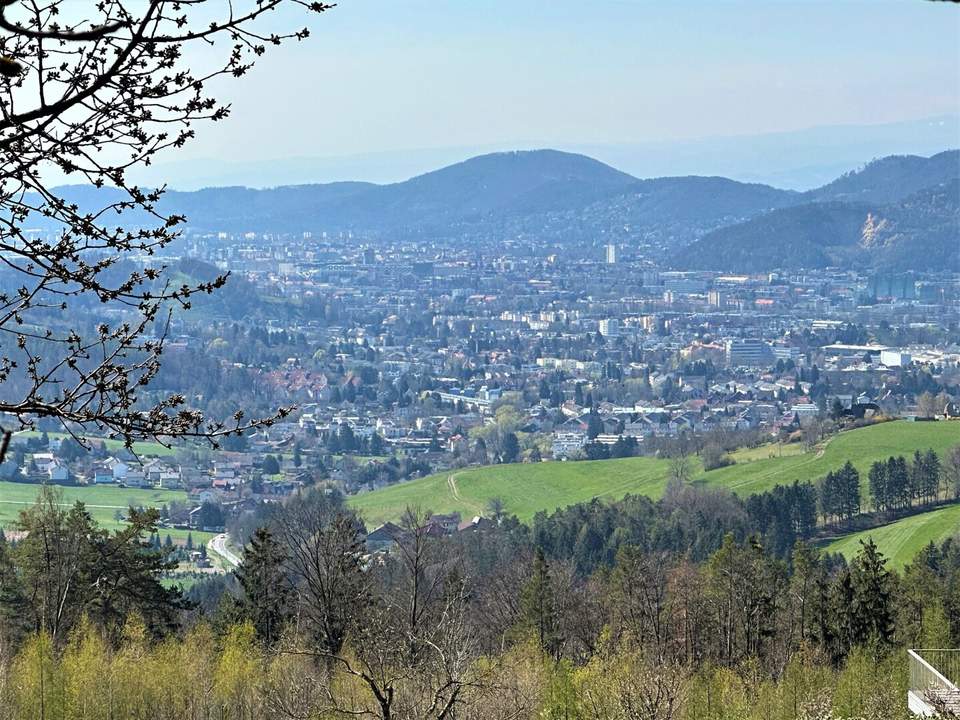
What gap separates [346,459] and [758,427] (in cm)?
2513

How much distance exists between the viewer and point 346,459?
82.8 meters

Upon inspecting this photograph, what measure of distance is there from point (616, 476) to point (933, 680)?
49779mm

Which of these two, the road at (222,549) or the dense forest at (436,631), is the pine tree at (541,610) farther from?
the road at (222,549)

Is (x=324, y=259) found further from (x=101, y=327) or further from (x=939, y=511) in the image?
(x=101, y=327)

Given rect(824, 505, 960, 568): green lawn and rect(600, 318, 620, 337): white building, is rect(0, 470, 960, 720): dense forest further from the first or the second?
rect(600, 318, 620, 337): white building

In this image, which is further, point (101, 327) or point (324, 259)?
point (324, 259)

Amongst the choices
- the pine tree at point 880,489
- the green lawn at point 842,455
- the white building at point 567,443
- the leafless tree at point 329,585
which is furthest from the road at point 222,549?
the leafless tree at point 329,585

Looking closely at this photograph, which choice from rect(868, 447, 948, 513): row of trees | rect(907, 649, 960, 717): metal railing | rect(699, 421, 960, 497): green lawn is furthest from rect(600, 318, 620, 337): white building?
rect(907, 649, 960, 717): metal railing

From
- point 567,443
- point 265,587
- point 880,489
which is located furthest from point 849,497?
point 567,443

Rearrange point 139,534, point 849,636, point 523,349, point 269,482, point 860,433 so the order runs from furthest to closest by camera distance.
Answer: point 523,349, point 269,482, point 860,433, point 849,636, point 139,534

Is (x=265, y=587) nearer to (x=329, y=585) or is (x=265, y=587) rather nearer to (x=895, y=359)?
(x=329, y=585)

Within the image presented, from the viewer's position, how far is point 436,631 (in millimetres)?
13586

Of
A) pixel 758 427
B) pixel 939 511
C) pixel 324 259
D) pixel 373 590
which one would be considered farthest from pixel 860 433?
pixel 324 259

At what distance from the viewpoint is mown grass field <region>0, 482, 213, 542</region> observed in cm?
5884
